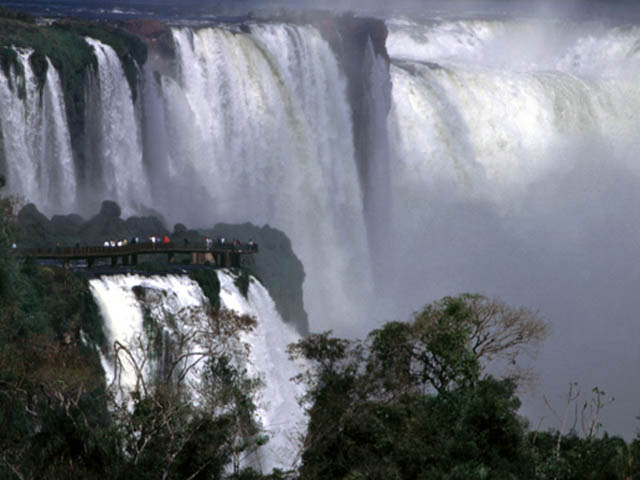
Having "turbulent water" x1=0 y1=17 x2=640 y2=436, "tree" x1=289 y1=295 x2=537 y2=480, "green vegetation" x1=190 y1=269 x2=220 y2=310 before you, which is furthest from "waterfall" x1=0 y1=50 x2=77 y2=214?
"tree" x1=289 y1=295 x2=537 y2=480

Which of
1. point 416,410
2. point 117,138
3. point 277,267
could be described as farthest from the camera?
point 117,138

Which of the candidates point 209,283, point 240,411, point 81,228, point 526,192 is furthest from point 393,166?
point 240,411

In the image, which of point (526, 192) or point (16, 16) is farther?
point (526, 192)

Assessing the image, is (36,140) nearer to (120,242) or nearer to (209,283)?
(120,242)

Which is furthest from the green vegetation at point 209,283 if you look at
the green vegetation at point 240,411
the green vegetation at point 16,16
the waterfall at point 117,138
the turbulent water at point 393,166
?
the green vegetation at point 16,16

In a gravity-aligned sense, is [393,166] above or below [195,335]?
above

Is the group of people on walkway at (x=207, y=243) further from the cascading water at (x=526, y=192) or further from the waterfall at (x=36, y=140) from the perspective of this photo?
the cascading water at (x=526, y=192)

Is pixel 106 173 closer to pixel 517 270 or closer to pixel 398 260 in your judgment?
pixel 398 260
